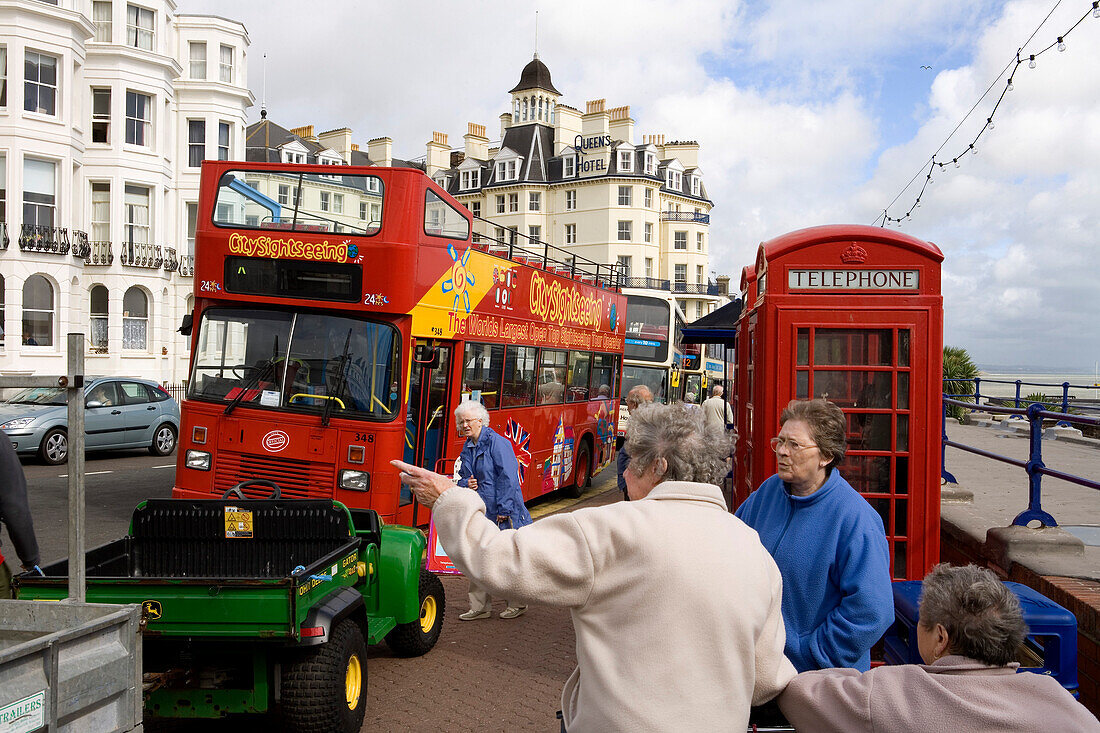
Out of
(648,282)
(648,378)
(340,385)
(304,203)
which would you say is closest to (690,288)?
(648,282)

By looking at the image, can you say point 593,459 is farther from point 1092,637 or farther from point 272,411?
point 1092,637

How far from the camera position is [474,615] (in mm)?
7938

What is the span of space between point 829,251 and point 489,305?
5268mm

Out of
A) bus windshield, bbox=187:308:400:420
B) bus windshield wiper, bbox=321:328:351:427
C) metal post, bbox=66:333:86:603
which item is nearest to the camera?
metal post, bbox=66:333:86:603

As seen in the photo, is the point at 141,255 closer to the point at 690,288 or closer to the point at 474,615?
the point at 474,615

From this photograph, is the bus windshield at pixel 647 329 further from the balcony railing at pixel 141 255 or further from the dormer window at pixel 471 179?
the dormer window at pixel 471 179

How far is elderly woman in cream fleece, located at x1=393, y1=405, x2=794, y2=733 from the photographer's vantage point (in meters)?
2.38

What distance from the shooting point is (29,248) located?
93.9ft

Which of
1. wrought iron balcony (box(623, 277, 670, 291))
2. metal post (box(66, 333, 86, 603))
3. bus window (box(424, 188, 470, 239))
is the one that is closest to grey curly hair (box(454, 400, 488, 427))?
bus window (box(424, 188, 470, 239))

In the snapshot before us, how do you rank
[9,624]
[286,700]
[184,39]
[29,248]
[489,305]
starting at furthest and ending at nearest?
[184,39] → [29,248] → [489,305] → [286,700] → [9,624]

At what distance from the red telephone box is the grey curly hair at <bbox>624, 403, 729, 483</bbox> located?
4.48 m

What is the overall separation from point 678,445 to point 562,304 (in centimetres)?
1188

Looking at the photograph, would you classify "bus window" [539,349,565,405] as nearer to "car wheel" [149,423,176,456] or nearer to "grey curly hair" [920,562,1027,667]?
"car wheel" [149,423,176,456]

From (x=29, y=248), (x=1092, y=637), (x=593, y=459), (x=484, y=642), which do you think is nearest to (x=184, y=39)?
(x=29, y=248)
